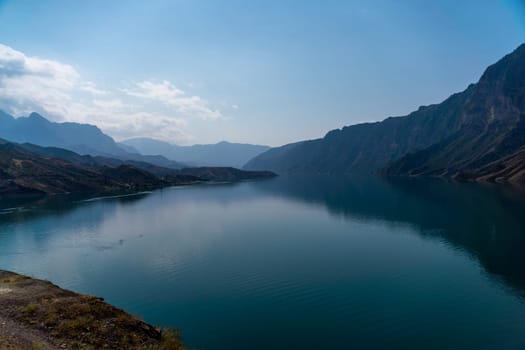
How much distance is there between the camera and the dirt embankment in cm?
2795

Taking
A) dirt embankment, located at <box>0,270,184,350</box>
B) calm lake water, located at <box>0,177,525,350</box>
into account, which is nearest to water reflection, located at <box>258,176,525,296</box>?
calm lake water, located at <box>0,177,525,350</box>

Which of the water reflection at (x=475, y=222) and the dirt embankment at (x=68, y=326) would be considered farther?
the water reflection at (x=475, y=222)

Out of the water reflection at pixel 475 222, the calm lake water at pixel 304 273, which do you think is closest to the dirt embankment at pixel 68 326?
the calm lake water at pixel 304 273

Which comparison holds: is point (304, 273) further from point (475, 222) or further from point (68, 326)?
point (475, 222)

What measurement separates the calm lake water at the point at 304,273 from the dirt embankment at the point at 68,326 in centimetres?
828

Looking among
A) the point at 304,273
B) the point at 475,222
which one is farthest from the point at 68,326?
the point at 475,222

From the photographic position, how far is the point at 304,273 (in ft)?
203

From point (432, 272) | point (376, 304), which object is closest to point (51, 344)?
point (376, 304)

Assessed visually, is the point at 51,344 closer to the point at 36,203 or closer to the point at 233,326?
the point at 233,326

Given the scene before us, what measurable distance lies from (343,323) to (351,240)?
4940 cm

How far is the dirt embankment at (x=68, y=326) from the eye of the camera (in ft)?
91.7

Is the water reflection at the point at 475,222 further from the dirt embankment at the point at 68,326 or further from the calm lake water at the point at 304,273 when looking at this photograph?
the dirt embankment at the point at 68,326

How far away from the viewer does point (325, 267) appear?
65.2 meters

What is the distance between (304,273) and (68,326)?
4102 cm
